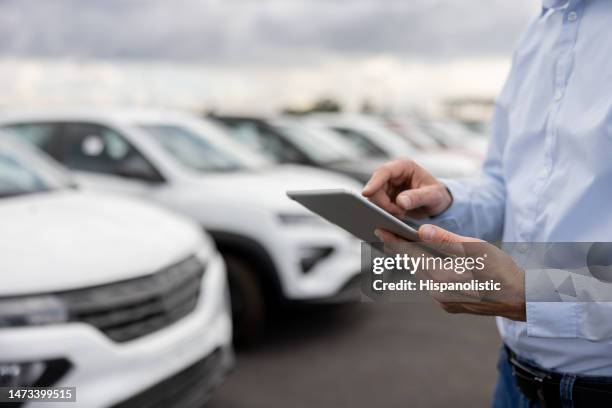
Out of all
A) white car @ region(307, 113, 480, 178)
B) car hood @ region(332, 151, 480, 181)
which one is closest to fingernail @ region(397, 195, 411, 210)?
car hood @ region(332, 151, 480, 181)

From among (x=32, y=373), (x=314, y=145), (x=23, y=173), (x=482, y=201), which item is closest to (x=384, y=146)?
(x=314, y=145)

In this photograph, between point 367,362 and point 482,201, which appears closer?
point 482,201

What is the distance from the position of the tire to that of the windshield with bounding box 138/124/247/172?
3.08 feet

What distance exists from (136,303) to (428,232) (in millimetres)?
1728

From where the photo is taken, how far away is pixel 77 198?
3.48 meters

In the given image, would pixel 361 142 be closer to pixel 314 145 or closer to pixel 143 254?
pixel 314 145

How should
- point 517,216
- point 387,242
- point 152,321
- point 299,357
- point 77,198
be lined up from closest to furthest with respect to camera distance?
point 387,242 → point 517,216 → point 152,321 → point 77,198 → point 299,357

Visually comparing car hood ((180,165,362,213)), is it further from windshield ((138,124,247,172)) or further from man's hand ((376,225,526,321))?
man's hand ((376,225,526,321))

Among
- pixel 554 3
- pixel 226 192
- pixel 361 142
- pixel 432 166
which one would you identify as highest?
pixel 554 3

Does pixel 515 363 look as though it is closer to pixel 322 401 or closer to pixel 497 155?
pixel 497 155

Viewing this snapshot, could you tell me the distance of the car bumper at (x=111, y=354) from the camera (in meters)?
2.23

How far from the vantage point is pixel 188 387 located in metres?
2.72

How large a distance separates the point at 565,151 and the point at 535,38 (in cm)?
36

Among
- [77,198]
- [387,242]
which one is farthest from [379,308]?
[387,242]
